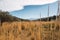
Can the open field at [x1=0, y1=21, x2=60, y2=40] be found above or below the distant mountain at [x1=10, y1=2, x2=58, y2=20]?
below

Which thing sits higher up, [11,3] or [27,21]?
[11,3]

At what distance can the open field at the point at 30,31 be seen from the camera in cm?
221

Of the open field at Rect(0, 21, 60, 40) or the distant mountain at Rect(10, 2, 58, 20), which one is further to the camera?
the distant mountain at Rect(10, 2, 58, 20)

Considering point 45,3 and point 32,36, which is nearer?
point 32,36

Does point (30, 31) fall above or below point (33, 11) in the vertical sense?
below

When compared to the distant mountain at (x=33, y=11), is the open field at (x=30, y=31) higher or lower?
lower

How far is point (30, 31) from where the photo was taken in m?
2.25

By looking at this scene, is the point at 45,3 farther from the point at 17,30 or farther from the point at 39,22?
the point at 17,30

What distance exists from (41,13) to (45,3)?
140mm

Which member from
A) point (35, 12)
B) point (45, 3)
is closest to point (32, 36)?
point (35, 12)

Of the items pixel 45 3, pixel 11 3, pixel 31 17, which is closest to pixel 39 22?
pixel 31 17

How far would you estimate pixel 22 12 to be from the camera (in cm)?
234

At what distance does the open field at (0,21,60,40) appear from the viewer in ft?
Answer: 7.26

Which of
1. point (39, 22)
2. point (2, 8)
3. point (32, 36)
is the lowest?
point (32, 36)
